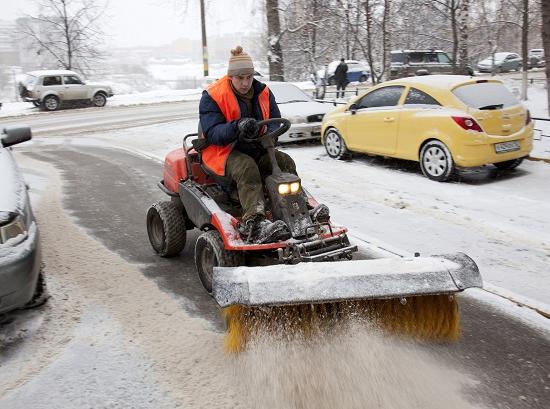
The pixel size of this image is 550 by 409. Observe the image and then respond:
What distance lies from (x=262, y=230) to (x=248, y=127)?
32.8 inches

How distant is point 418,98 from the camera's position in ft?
28.8

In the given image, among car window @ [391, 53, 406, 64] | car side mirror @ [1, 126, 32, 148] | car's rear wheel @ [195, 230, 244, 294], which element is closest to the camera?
car's rear wheel @ [195, 230, 244, 294]

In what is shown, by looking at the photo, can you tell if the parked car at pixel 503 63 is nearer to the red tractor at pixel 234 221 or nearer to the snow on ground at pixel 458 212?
the snow on ground at pixel 458 212

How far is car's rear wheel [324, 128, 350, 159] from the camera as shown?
10.3 meters

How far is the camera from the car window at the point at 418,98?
8.53 metres

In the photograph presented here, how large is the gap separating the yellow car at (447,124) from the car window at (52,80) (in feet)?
59.1

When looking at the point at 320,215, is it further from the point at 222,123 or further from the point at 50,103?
the point at 50,103

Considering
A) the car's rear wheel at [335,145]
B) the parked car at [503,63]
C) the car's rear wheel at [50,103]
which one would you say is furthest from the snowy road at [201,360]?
the parked car at [503,63]

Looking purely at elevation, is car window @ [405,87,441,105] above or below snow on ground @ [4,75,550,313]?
above

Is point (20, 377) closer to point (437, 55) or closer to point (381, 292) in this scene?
point (381, 292)

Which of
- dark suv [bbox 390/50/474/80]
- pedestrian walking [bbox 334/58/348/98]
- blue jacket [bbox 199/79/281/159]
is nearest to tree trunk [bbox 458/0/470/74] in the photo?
pedestrian walking [bbox 334/58/348/98]

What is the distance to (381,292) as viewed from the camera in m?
3.05

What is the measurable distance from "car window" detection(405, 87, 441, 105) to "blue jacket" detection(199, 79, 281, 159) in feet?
15.4

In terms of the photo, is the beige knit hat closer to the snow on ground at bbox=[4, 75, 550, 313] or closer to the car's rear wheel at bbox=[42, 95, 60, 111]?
the snow on ground at bbox=[4, 75, 550, 313]
